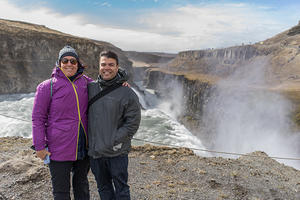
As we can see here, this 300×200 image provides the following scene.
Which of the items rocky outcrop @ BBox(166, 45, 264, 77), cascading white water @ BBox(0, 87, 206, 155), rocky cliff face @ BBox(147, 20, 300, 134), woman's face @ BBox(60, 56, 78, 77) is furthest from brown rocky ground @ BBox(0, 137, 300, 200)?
rocky outcrop @ BBox(166, 45, 264, 77)

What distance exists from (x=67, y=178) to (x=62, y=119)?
0.90m

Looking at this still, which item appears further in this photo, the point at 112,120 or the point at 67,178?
the point at 67,178

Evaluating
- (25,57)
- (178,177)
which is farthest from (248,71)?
(25,57)

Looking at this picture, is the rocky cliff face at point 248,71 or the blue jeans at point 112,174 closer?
the blue jeans at point 112,174

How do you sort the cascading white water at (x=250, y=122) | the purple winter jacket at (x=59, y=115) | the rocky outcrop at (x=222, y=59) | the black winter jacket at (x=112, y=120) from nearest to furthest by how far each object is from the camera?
the purple winter jacket at (x=59, y=115) → the black winter jacket at (x=112, y=120) → the cascading white water at (x=250, y=122) → the rocky outcrop at (x=222, y=59)

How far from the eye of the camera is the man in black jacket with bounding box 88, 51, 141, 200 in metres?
2.71

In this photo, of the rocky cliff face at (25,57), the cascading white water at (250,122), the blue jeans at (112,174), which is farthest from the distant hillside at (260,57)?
the rocky cliff face at (25,57)

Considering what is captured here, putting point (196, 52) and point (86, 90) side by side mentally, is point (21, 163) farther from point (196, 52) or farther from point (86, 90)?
point (196, 52)

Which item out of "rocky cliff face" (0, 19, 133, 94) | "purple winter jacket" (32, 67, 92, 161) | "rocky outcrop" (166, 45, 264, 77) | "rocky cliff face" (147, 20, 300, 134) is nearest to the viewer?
"purple winter jacket" (32, 67, 92, 161)

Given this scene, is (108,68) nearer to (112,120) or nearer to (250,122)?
(112,120)

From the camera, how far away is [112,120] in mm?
2727

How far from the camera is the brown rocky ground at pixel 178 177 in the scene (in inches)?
211

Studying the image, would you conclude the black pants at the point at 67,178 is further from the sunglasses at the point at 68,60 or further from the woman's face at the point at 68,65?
the sunglasses at the point at 68,60

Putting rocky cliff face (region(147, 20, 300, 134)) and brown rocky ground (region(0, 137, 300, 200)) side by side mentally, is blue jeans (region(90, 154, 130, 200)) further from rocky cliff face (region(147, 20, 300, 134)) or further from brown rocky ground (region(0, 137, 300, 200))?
rocky cliff face (region(147, 20, 300, 134))
